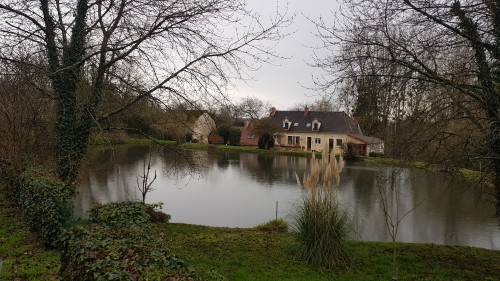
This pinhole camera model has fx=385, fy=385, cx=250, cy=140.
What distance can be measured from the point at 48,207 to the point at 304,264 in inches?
161

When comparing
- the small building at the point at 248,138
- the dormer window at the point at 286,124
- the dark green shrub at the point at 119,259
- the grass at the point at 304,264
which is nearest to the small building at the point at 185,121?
the grass at the point at 304,264

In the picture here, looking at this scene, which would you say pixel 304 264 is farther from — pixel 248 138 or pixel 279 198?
pixel 248 138

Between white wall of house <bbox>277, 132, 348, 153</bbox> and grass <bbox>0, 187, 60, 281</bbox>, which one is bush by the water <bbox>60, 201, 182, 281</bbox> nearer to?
grass <bbox>0, 187, 60, 281</bbox>

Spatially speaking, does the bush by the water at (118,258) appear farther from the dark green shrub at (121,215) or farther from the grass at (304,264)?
the grass at (304,264)

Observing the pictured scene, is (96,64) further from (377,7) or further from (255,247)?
(377,7)

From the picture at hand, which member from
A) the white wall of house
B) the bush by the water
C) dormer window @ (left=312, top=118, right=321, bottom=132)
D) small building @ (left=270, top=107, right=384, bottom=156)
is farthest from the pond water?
dormer window @ (left=312, top=118, right=321, bottom=132)

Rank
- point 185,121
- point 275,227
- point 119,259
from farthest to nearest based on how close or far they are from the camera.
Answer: point 275,227 → point 185,121 → point 119,259

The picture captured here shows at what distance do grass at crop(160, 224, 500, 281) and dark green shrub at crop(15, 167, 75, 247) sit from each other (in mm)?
1759

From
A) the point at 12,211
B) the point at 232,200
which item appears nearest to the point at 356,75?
the point at 12,211

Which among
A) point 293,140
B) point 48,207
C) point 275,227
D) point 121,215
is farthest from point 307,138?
point 48,207

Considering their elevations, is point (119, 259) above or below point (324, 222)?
above

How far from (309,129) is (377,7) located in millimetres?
37868

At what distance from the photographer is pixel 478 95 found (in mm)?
5582

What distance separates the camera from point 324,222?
19.5 feet
